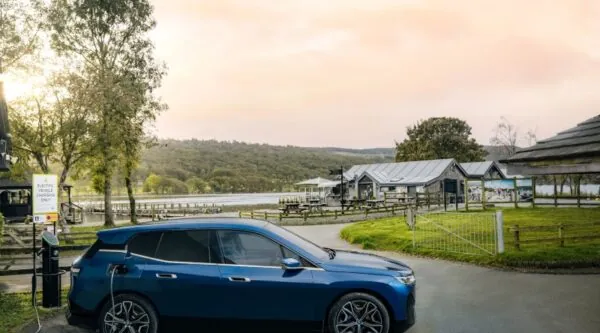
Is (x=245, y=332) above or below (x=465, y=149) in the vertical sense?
below

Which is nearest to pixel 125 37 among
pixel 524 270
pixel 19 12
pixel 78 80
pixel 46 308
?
pixel 19 12

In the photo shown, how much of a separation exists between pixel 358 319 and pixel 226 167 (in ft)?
489

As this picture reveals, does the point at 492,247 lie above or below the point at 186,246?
below

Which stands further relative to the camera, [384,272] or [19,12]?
[19,12]

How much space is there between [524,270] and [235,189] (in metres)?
Answer: 126

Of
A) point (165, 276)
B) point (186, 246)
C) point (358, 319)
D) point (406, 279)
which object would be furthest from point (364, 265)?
point (165, 276)

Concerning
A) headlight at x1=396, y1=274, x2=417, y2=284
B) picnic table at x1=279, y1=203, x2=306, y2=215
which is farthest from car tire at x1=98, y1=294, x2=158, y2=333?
picnic table at x1=279, y1=203, x2=306, y2=215

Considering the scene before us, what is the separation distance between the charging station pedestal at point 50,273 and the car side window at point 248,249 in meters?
4.23

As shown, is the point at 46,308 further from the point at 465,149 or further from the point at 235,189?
the point at 235,189

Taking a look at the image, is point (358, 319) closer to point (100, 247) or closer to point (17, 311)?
point (100, 247)

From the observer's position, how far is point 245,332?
20.2ft

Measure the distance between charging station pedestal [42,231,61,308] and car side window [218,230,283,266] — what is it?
423cm

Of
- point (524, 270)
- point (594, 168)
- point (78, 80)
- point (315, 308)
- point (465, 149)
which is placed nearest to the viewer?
point (315, 308)

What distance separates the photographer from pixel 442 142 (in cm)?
7812
